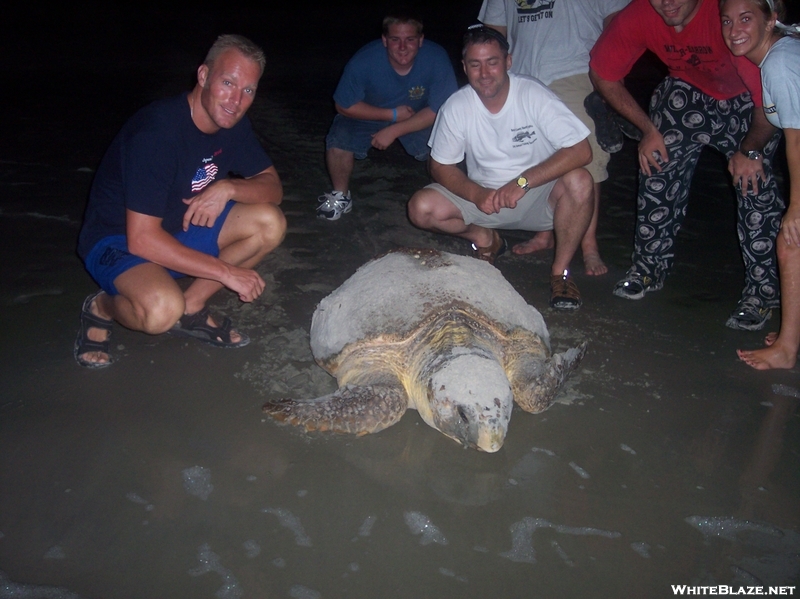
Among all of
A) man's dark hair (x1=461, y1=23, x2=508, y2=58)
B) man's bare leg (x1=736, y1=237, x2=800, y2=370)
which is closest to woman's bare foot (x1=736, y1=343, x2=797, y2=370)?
man's bare leg (x1=736, y1=237, x2=800, y2=370)

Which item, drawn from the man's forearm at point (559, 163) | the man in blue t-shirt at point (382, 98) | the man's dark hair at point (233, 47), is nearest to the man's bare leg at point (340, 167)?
the man in blue t-shirt at point (382, 98)

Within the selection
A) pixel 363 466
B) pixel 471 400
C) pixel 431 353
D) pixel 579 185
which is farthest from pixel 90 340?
pixel 579 185

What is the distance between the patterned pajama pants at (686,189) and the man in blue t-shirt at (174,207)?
6.23 ft

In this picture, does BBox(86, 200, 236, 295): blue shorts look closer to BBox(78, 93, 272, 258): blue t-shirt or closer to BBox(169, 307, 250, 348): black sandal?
BBox(78, 93, 272, 258): blue t-shirt

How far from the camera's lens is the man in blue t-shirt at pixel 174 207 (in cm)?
217

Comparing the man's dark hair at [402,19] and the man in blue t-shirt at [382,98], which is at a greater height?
the man's dark hair at [402,19]

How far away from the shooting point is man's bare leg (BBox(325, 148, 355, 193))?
3.98 meters

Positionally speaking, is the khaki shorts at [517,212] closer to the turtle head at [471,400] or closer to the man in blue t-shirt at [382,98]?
the man in blue t-shirt at [382,98]

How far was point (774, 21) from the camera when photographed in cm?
225

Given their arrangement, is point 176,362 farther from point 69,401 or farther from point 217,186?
point 217,186

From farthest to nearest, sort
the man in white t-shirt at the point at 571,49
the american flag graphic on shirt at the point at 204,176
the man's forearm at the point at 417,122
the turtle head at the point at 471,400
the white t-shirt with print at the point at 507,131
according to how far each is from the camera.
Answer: the man's forearm at the point at 417,122, the man in white t-shirt at the point at 571,49, the white t-shirt with print at the point at 507,131, the american flag graphic on shirt at the point at 204,176, the turtle head at the point at 471,400

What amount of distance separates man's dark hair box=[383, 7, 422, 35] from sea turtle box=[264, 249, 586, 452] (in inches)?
69.5

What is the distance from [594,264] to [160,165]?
228cm

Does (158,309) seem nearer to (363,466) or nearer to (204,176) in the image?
(204,176)
